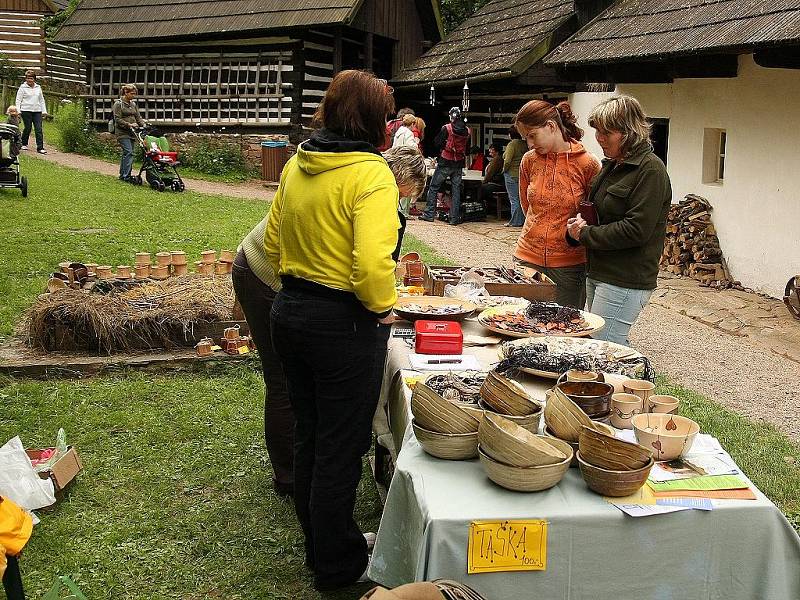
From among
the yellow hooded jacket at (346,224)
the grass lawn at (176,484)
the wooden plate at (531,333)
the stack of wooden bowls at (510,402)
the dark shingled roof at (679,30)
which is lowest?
the grass lawn at (176,484)

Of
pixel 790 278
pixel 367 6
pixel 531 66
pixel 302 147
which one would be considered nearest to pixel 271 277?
pixel 302 147

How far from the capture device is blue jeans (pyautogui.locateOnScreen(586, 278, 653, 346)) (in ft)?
14.1

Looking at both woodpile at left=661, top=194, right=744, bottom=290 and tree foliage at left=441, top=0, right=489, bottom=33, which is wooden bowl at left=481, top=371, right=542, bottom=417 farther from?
tree foliage at left=441, top=0, right=489, bottom=33

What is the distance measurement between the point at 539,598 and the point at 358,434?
0.99 m

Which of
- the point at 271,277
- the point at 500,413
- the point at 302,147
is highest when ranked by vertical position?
the point at 302,147

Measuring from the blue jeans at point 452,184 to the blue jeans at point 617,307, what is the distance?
991 centimetres

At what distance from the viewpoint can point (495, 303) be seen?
432cm

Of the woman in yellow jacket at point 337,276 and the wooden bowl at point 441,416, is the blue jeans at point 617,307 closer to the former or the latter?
the woman in yellow jacket at point 337,276

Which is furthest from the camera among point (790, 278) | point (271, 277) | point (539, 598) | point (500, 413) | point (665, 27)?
point (665, 27)

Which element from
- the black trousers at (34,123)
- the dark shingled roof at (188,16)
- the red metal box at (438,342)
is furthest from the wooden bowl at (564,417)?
the black trousers at (34,123)

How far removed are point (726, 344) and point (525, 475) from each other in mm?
5689

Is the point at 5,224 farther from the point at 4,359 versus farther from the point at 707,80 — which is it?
the point at 707,80

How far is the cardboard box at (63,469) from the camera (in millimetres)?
4098

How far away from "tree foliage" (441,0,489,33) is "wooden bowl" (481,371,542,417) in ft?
82.2
